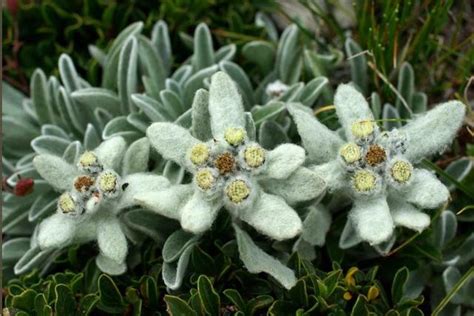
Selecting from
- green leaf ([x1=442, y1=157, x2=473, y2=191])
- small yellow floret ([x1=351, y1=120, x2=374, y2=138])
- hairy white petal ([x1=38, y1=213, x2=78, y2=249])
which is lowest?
green leaf ([x1=442, y1=157, x2=473, y2=191])

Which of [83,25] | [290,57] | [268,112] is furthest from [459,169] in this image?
[83,25]

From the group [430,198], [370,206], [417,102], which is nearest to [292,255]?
[370,206]

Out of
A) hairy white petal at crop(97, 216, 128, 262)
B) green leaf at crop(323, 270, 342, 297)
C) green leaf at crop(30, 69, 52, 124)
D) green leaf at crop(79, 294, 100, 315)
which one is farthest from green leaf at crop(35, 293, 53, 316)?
green leaf at crop(30, 69, 52, 124)

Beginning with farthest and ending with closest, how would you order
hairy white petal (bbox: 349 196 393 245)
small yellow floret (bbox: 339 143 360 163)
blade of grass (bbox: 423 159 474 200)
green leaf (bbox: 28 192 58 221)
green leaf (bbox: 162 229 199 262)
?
1. green leaf (bbox: 28 192 58 221)
2. blade of grass (bbox: 423 159 474 200)
3. green leaf (bbox: 162 229 199 262)
4. small yellow floret (bbox: 339 143 360 163)
5. hairy white petal (bbox: 349 196 393 245)

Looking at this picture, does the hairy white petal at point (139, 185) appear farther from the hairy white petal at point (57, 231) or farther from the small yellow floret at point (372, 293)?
the small yellow floret at point (372, 293)

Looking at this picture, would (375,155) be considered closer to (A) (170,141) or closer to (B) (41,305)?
(A) (170,141)

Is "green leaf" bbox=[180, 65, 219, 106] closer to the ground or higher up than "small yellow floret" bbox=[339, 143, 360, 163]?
closer to the ground

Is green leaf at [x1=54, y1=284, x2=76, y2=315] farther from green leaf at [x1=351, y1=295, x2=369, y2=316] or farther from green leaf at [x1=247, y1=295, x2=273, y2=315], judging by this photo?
green leaf at [x1=351, y1=295, x2=369, y2=316]

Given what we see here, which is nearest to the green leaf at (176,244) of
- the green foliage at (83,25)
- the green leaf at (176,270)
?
the green leaf at (176,270)
